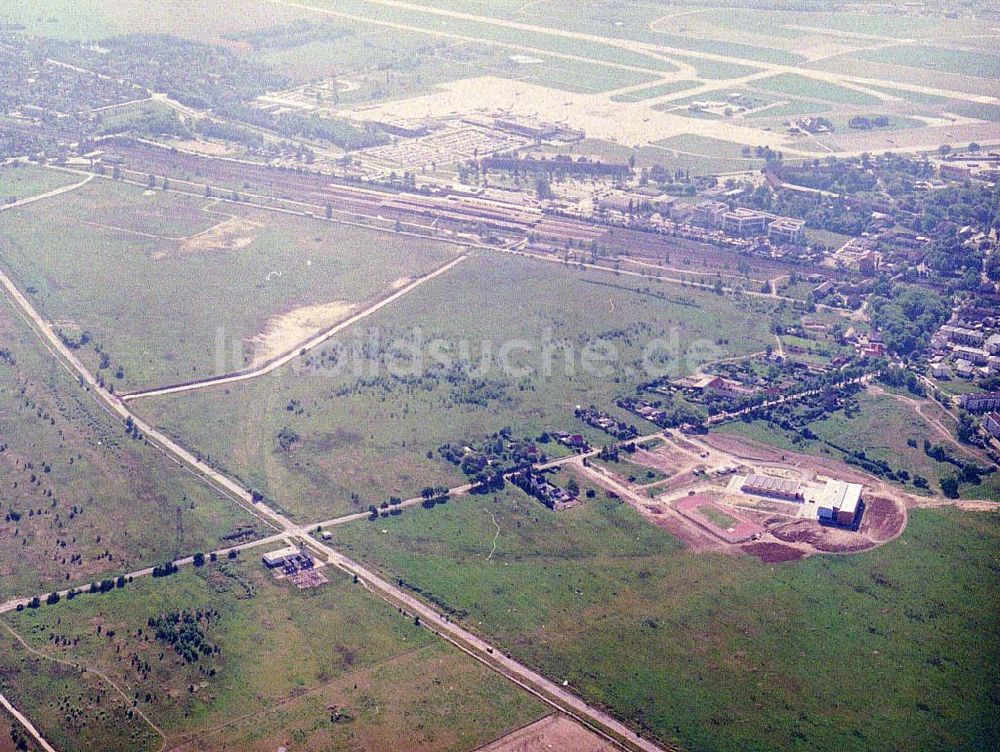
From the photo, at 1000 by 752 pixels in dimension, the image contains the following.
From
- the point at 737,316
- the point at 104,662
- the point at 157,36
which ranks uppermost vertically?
the point at 157,36

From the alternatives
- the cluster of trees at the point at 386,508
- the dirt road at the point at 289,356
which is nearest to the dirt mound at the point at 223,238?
the dirt road at the point at 289,356

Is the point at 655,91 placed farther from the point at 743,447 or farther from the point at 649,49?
the point at 743,447

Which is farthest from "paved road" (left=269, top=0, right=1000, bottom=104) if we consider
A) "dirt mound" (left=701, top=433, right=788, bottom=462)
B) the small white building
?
the small white building

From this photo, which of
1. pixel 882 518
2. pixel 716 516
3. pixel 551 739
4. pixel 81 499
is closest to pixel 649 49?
pixel 882 518

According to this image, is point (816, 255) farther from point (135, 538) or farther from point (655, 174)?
point (135, 538)

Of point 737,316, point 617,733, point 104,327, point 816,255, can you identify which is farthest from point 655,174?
point 617,733

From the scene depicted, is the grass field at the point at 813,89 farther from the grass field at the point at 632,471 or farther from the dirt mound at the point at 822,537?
the dirt mound at the point at 822,537
